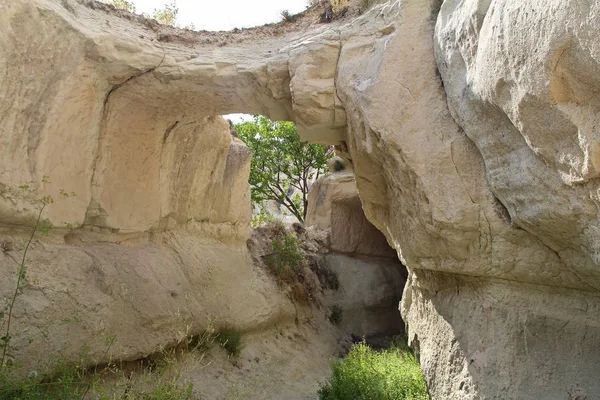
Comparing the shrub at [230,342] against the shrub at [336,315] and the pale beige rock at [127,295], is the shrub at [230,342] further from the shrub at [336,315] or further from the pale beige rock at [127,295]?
the shrub at [336,315]

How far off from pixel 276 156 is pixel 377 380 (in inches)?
415

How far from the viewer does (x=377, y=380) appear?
18.9 ft

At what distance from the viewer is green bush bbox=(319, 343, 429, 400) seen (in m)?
5.45

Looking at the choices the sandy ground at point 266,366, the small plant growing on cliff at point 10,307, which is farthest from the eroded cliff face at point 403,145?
the sandy ground at point 266,366

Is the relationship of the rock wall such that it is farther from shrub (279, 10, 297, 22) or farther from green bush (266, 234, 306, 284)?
green bush (266, 234, 306, 284)

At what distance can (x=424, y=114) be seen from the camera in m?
4.41

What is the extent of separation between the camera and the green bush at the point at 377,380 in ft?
17.9

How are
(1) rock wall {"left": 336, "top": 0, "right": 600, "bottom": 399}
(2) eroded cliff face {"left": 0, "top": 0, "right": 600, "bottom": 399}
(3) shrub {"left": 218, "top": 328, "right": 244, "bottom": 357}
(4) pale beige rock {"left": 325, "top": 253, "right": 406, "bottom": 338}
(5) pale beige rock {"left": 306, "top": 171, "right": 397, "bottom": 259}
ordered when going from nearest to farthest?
1. (1) rock wall {"left": 336, "top": 0, "right": 600, "bottom": 399}
2. (2) eroded cliff face {"left": 0, "top": 0, "right": 600, "bottom": 399}
3. (3) shrub {"left": 218, "top": 328, "right": 244, "bottom": 357}
4. (4) pale beige rock {"left": 325, "top": 253, "right": 406, "bottom": 338}
5. (5) pale beige rock {"left": 306, "top": 171, "right": 397, "bottom": 259}

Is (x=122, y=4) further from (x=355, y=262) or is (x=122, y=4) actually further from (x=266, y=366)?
(x=355, y=262)

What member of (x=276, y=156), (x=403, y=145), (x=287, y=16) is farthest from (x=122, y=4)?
(x=276, y=156)

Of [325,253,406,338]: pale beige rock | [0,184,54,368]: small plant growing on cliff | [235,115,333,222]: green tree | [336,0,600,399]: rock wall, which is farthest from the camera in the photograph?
[235,115,333,222]: green tree

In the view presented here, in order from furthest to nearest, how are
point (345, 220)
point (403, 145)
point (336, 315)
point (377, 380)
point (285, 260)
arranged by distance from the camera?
1. point (345, 220)
2. point (336, 315)
3. point (285, 260)
4. point (377, 380)
5. point (403, 145)

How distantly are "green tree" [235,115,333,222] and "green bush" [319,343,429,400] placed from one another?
9194 millimetres

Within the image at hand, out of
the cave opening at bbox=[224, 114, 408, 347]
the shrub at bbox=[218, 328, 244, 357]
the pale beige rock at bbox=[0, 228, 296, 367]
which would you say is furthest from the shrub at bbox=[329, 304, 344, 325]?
the shrub at bbox=[218, 328, 244, 357]
